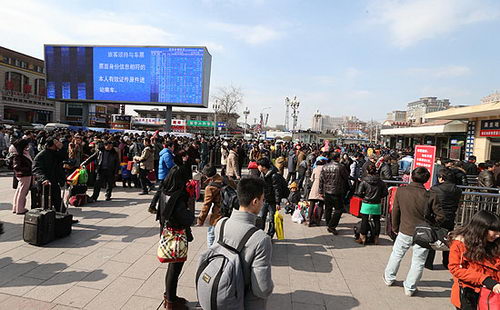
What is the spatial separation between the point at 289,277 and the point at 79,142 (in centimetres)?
801

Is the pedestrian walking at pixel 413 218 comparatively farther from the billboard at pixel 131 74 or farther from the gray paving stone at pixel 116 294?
the billboard at pixel 131 74

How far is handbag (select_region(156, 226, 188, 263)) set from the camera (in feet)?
9.59

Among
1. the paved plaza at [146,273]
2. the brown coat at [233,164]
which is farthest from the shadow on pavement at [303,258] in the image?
the brown coat at [233,164]

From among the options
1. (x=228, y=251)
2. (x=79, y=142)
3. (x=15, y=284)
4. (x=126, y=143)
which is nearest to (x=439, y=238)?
(x=228, y=251)

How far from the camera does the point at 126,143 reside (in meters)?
10.8

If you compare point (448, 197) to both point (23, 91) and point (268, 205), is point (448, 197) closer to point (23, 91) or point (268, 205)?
point (268, 205)

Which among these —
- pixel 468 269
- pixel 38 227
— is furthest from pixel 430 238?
pixel 38 227

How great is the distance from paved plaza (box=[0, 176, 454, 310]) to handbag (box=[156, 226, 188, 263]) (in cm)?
69

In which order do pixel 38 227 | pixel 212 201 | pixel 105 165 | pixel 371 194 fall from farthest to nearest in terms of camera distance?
pixel 105 165 → pixel 371 194 → pixel 38 227 → pixel 212 201

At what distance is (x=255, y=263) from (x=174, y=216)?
1.57 m

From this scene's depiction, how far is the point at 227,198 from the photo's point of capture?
13.1 ft

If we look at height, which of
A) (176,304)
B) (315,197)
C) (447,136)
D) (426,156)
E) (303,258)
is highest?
(447,136)

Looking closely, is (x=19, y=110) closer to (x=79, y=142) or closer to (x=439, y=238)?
(x=79, y=142)

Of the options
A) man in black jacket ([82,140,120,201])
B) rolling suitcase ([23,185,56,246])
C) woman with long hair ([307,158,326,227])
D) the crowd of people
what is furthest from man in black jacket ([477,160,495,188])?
man in black jacket ([82,140,120,201])
